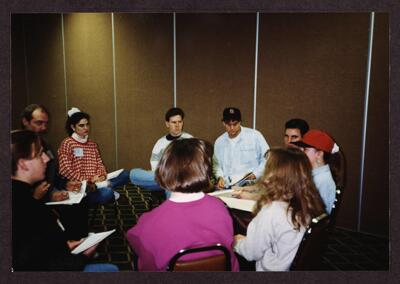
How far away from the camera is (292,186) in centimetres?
173

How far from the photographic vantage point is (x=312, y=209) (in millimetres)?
1723

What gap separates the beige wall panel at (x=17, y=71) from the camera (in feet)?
7.97

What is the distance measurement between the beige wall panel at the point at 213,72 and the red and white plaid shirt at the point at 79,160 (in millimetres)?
940

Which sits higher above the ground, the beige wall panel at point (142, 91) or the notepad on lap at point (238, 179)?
the beige wall panel at point (142, 91)

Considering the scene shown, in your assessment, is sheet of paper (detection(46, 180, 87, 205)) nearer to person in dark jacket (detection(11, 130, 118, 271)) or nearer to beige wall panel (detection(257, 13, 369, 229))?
person in dark jacket (detection(11, 130, 118, 271))

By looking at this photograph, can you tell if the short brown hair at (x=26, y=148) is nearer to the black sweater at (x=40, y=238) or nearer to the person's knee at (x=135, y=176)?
the black sweater at (x=40, y=238)

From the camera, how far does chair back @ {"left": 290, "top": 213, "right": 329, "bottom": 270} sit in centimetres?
152

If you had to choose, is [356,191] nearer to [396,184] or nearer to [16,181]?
[396,184]

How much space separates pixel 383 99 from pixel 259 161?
1156 millimetres

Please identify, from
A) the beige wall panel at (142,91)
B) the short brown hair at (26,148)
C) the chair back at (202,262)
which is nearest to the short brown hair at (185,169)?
the chair back at (202,262)

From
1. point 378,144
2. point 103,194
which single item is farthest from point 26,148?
point 378,144

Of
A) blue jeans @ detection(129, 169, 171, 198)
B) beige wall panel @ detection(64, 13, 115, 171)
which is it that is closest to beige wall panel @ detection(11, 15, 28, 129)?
beige wall panel @ detection(64, 13, 115, 171)

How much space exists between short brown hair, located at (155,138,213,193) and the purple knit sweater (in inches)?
3.4

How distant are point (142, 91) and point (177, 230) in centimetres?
250
